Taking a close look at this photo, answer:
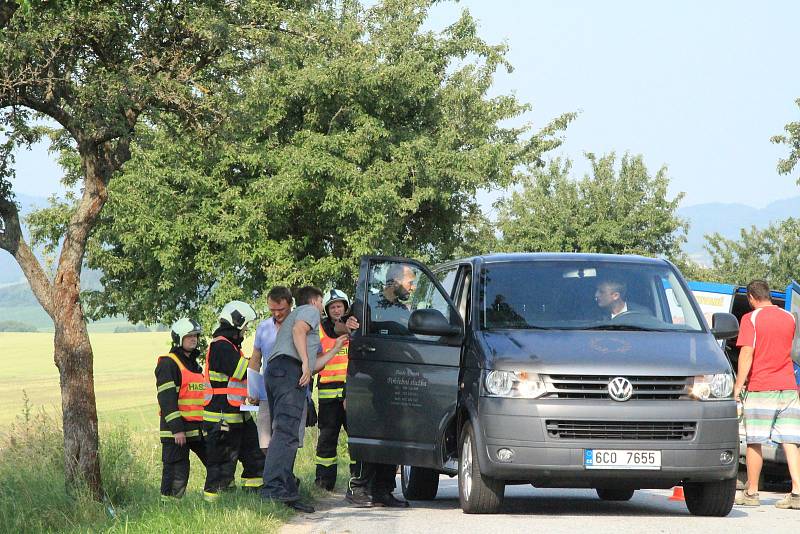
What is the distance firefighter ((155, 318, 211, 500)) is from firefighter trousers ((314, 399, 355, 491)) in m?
1.11

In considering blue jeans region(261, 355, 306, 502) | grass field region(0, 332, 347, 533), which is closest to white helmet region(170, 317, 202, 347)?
grass field region(0, 332, 347, 533)

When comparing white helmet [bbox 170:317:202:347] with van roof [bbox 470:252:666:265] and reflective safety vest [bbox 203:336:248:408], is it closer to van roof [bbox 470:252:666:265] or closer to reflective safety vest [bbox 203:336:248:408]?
reflective safety vest [bbox 203:336:248:408]

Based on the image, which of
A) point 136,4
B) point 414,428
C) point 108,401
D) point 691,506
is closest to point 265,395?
point 414,428

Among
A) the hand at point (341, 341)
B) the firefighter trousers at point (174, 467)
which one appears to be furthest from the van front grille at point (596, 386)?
the firefighter trousers at point (174, 467)

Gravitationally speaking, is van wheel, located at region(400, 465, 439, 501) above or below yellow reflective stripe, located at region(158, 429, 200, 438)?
below

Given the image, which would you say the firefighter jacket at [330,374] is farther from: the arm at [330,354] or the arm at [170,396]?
the arm at [170,396]

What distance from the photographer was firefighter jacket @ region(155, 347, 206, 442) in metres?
12.2

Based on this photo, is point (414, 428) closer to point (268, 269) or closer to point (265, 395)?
point (265, 395)

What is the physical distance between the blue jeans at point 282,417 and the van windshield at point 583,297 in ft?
5.06

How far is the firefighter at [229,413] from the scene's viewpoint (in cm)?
1177

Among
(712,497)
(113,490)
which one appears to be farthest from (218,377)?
(712,497)

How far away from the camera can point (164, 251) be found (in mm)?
33781

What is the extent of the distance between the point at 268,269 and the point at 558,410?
2366 cm

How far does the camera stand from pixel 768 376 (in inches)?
457
